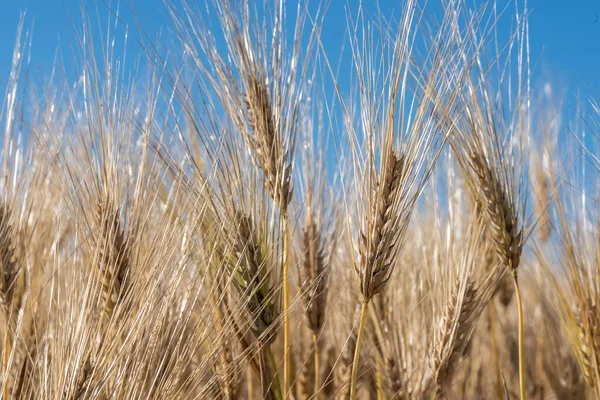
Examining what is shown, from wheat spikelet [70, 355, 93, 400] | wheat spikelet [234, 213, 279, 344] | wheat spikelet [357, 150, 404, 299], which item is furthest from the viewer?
wheat spikelet [234, 213, 279, 344]

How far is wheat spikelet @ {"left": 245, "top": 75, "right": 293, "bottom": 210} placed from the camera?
146cm

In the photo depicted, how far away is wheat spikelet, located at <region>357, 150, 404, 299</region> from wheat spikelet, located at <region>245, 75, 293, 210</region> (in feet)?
0.78

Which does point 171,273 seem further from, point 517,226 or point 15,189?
point 517,226

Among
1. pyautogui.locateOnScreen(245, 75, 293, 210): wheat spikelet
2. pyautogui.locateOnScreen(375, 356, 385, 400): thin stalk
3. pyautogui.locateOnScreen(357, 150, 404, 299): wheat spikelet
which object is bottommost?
pyautogui.locateOnScreen(375, 356, 385, 400): thin stalk

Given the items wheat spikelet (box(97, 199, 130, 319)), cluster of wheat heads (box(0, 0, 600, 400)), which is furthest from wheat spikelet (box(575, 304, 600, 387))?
wheat spikelet (box(97, 199, 130, 319))

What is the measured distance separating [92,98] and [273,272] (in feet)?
1.72

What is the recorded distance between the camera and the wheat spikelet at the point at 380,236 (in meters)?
1.27

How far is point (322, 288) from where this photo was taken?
166 cm

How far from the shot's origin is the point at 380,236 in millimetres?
1277

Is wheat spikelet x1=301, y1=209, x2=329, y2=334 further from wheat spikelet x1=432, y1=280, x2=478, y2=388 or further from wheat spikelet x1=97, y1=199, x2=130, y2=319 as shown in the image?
wheat spikelet x1=97, y1=199, x2=130, y2=319

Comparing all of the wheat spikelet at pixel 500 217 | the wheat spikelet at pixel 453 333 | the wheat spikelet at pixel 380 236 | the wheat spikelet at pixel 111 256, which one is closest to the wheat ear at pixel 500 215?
the wheat spikelet at pixel 500 217

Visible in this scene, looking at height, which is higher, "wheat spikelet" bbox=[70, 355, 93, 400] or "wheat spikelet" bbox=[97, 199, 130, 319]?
"wheat spikelet" bbox=[97, 199, 130, 319]

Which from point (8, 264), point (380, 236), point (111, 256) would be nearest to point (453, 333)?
point (380, 236)

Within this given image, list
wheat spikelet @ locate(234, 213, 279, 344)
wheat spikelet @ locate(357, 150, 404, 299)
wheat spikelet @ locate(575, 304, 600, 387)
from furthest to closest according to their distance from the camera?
wheat spikelet @ locate(575, 304, 600, 387) → wheat spikelet @ locate(234, 213, 279, 344) → wheat spikelet @ locate(357, 150, 404, 299)
